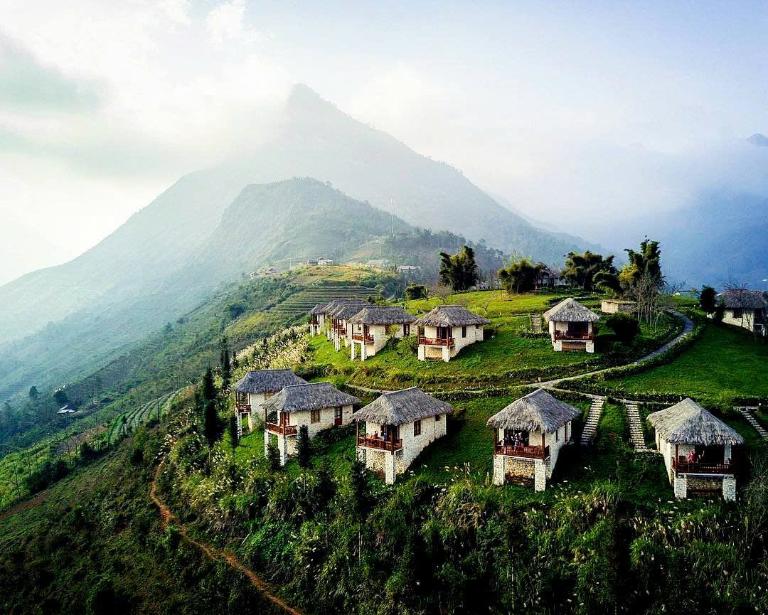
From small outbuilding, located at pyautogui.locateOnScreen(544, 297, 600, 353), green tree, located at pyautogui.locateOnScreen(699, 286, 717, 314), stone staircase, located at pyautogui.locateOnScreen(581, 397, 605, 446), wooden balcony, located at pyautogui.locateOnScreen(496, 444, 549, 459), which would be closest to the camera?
wooden balcony, located at pyautogui.locateOnScreen(496, 444, 549, 459)

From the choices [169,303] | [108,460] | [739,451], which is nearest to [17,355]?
[169,303]

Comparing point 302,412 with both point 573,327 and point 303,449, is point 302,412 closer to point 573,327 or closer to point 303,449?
point 303,449

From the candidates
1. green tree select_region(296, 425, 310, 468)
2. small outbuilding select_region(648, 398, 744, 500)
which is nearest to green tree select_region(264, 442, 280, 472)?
green tree select_region(296, 425, 310, 468)

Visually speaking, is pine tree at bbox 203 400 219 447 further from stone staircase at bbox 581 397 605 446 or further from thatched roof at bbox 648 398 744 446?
Answer: thatched roof at bbox 648 398 744 446

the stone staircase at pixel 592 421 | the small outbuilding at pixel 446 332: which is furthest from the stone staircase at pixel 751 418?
the small outbuilding at pixel 446 332

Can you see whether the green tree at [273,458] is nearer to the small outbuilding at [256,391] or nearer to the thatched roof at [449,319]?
the small outbuilding at [256,391]

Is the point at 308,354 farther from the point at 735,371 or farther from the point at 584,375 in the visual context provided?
the point at 735,371
